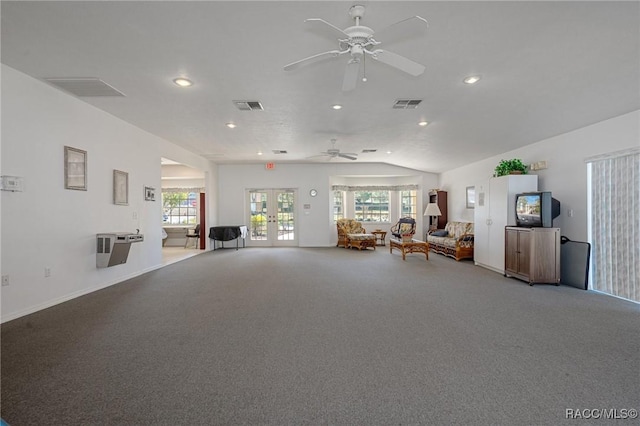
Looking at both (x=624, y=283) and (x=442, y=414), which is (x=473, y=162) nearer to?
(x=624, y=283)

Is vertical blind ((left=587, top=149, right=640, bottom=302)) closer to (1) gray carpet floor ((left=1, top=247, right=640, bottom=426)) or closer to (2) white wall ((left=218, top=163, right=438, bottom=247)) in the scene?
(1) gray carpet floor ((left=1, top=247, right=640, bottom=426))

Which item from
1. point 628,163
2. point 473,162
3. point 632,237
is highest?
point 473,162

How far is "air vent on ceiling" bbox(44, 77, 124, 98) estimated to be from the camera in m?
3.61

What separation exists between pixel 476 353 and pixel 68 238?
5058 mm

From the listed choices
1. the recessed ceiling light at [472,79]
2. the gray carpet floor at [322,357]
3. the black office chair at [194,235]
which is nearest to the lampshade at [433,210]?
the gray carpet floor at [322,357]

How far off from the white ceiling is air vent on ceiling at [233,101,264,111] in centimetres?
14

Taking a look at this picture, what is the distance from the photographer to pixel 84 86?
3.77m

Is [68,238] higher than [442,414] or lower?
higher

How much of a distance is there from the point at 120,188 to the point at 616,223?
7760 millimetres

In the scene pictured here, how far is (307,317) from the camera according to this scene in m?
3.40

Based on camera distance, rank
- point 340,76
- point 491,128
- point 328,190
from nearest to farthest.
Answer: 1. point 340,76
2. point 491,128
3. point 328,190

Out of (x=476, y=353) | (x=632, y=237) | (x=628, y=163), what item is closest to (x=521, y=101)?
(x=628, y=163)

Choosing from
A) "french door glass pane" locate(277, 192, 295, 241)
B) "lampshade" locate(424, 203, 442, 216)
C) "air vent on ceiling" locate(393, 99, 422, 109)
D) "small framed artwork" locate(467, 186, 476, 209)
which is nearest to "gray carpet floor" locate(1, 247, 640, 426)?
"air vent on ceiling" locate(393, 99, 422, 109)

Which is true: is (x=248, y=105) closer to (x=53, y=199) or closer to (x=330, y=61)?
(x=330, y=61)
